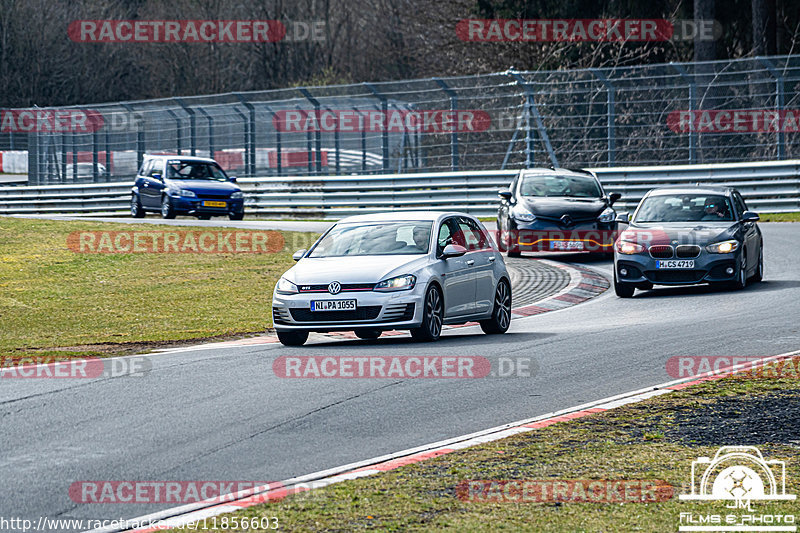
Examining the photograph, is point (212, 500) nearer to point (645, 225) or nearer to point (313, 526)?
point (313, 526)

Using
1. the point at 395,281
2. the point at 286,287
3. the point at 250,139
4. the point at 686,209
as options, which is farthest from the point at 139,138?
the point at 395,281

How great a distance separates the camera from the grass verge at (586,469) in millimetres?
5910

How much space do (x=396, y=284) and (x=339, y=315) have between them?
2.15 feet

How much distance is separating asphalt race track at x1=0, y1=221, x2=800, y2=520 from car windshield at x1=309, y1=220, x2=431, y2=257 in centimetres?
100

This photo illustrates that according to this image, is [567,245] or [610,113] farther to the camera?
[610,113]

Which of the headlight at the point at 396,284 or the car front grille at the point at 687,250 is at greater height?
the car front grille at the point at 687,250

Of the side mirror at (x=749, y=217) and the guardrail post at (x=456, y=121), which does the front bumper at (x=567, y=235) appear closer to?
the side mirror at (x=749, y=217)

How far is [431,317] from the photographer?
43.1ft

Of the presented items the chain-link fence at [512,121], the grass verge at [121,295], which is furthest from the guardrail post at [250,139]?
the grass verge at [121,295]

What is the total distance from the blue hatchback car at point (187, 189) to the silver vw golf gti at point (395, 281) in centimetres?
1716

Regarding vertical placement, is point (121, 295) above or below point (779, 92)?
below

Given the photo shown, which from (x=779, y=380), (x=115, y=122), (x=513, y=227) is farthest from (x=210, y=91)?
(x=779, y=380)

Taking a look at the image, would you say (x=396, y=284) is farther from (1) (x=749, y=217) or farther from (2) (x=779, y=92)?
(2) (x=779, y=92)

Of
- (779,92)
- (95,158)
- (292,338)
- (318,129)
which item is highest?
(779,92)
